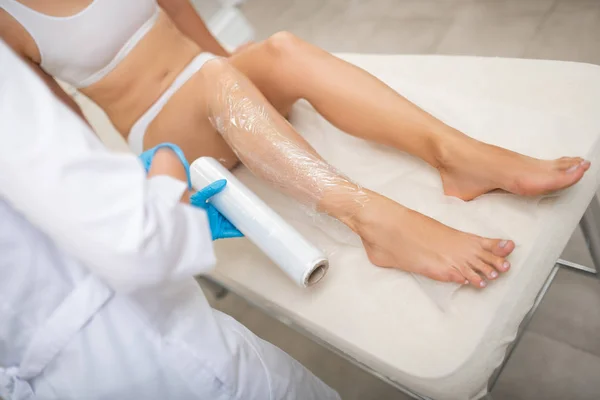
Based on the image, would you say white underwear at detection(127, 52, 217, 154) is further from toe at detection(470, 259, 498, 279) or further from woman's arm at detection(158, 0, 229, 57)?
toe at detection(470, 259, 498, 279)

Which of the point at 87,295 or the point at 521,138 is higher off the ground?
the point at 521,138

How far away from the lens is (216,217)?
3.24ft

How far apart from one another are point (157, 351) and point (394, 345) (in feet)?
1.29

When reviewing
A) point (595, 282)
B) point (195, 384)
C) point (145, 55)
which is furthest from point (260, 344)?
point (595, 282)

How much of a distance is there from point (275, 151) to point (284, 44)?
28 cm

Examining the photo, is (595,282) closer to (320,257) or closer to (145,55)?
(320,257)

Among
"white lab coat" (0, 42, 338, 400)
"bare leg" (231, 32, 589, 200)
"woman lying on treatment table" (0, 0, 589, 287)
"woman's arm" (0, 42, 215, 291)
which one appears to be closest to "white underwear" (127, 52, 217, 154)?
"woman lying on treatment table" (0, 0, 589, 287)

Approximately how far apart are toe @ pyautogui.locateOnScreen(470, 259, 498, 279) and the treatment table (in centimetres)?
2

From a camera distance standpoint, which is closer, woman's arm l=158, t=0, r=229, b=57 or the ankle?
the ankle

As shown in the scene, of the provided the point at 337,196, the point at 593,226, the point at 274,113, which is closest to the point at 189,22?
the point at 274,113

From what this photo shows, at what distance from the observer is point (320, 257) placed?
0.86 meters

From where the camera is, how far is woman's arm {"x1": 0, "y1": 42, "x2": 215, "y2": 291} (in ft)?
1.44

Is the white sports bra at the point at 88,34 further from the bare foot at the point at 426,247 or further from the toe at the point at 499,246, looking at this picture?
the toe at the point at 499,246

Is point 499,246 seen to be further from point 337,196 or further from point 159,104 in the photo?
point 159,104
